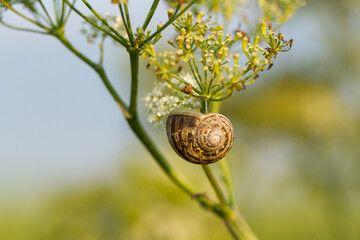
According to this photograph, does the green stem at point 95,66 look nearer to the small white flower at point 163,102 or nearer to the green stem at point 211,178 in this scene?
the small white flower at point 163,102

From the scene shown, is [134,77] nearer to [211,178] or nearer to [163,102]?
[163,102]

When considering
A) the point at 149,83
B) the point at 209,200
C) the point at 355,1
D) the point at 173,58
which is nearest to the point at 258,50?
the point at 173,58

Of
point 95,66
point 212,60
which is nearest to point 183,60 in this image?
point 212,60

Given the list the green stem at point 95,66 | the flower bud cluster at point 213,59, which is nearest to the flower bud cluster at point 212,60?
the flower bud cluster at point 213,59

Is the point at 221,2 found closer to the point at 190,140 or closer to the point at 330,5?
the point at 190,140

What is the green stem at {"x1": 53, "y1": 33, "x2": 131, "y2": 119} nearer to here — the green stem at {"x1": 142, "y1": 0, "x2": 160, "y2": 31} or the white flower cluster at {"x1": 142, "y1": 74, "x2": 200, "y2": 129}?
the white flower cluster at {"x1": 142, "y1": 74, "x2": 200, "y2": 129}
